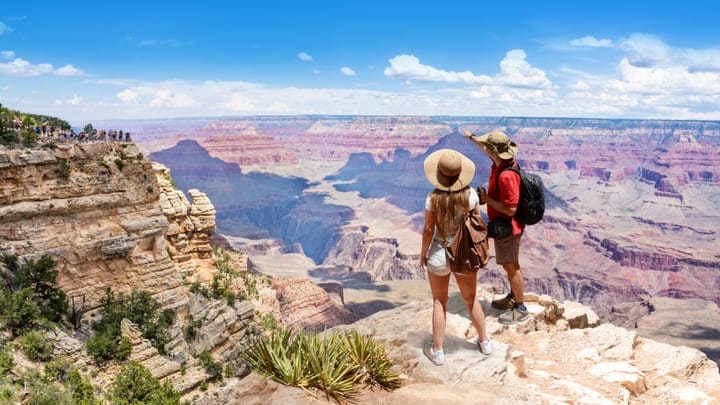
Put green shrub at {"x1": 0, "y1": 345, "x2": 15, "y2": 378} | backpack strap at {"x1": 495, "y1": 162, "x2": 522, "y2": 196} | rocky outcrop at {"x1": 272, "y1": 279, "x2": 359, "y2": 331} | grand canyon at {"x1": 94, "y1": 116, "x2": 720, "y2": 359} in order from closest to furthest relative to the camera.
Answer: backpack strap at {"x1": 495, "y1": 162, "x2": 522, "y2": 196}
green shrub at {"x1": 0, "y1": 345, "x2": 15, "y2": 378}
rocky outcrop at {"x1": 272, "y1": 279, "x2": 359, "y2": 331}
grand canyon at {"x1": 94, "y1": 116, "x2": 720, "y2": 359}

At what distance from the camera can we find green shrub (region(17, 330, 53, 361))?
1034 centimetres

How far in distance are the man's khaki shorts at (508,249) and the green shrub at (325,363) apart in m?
2.47

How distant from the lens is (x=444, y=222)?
199 inches

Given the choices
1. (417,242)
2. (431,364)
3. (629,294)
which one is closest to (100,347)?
(431,364)

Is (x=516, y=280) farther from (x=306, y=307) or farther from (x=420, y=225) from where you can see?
(x=420, y=225)

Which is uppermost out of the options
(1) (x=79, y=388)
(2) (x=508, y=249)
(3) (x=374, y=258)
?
(2) (x=508, y=249)

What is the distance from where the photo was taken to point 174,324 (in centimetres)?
1592

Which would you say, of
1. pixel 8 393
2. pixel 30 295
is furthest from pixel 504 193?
pixel 30 295

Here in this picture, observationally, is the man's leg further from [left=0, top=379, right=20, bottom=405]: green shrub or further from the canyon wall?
the canyon wall

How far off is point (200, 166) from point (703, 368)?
18354 cm

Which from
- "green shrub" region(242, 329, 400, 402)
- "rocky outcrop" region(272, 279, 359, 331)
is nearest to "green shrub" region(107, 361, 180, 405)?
"green shrub" region(242, 329, 400, 402)

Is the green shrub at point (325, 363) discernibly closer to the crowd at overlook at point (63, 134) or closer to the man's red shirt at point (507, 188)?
the man's red shirt at point (507, 188)

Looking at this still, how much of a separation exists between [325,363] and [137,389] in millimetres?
9159

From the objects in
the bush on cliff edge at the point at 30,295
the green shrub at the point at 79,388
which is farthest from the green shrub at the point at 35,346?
the green shrub at the point at 79,388
